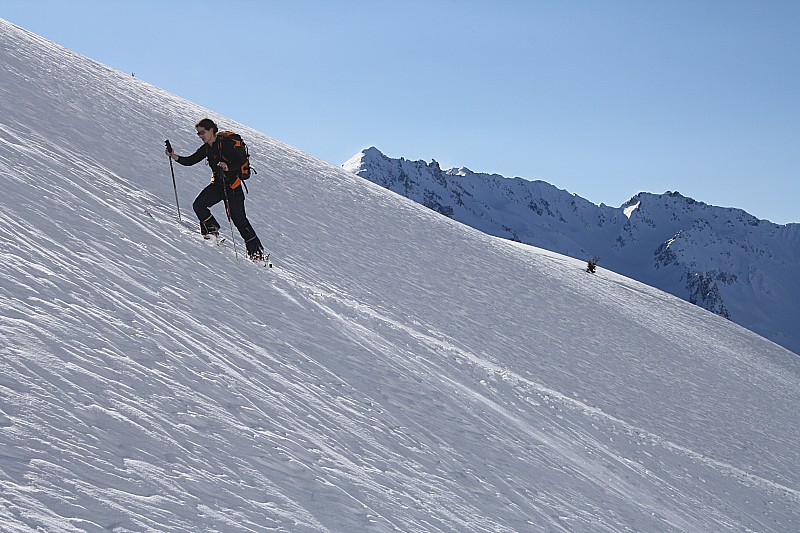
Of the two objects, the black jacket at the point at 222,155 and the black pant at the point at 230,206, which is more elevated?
the black jacket at the point at 222,155

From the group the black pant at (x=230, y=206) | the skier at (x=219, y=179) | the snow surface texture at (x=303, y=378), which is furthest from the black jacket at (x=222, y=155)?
the snow surface texture at (x=303, y=378)

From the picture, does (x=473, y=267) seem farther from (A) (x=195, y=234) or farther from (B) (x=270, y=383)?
(B) (x=270, y=383)

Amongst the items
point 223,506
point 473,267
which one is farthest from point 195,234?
point 473,267

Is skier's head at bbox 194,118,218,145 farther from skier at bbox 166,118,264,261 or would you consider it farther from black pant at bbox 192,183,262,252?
black pant at bbox 192,183,262,252

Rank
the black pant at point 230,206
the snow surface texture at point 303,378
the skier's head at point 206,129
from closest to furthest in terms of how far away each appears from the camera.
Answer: the snow surface texture at point 303,378, the skier's head at point 206,129, the black pant at point 230,206

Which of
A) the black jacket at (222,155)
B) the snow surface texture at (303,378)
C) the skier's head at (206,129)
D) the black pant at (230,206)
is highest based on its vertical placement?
the skier's head at (206,129)

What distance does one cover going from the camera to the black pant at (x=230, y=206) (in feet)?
26.8

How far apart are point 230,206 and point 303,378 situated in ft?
10.5

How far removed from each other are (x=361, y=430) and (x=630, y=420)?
18.3ft

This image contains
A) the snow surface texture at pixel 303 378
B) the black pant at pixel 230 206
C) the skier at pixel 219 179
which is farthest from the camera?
the black pant at pixel 230 206

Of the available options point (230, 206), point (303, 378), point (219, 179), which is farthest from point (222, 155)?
point (303, 378)

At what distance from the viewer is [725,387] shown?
44.7 ft

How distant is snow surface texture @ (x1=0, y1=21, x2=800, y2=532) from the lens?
11.7ft

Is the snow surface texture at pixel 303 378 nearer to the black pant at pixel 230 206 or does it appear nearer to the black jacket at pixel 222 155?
the black pant at pixel 230 206
